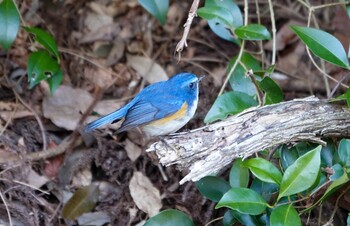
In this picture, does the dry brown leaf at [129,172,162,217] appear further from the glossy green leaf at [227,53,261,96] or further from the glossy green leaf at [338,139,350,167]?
the glossy green leaf at [338,139,350,167]

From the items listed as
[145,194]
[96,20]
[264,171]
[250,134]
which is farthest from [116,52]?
[264,171]

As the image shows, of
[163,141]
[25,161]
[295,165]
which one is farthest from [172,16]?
[295,165]

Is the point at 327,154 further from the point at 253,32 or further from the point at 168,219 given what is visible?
the point at 168,219

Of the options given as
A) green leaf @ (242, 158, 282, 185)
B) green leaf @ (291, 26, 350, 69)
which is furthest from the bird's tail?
green leaf @ (291, 26, 350, 69)

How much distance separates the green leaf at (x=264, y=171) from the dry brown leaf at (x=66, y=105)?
2002mm

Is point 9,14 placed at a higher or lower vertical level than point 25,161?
higher

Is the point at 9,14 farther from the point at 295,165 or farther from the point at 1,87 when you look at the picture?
the point at 295,165

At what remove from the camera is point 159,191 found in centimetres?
468

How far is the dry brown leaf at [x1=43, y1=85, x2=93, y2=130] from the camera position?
489 cm

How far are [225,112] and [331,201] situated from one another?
94cm

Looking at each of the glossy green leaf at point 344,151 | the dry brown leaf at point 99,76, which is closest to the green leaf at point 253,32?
the glossy green leaf at point 344,151

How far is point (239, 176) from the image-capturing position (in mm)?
3789

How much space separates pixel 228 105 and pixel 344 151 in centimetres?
77

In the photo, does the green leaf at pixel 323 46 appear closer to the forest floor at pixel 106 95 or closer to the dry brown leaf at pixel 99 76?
the forest floor at pixel 106 95
